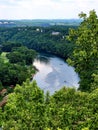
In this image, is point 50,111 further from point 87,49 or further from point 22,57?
point 22,57

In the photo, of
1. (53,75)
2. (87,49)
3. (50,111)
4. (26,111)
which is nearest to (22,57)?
(53,75)

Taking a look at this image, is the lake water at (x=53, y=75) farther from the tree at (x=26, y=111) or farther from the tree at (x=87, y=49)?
the tree at (x=26, y=111)

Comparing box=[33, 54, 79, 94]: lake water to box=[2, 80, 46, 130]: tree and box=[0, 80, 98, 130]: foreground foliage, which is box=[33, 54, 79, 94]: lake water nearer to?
box=[0, 80, 98, 130]: foreground foliage

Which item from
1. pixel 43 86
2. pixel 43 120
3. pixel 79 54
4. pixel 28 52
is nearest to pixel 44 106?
pixel 43 120

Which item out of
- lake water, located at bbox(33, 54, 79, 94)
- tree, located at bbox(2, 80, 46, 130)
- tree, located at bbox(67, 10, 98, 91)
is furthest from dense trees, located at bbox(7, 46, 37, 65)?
tree, located at bbox(2, 80, 46, 130)

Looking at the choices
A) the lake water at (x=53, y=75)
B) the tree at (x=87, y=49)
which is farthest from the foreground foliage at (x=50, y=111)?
the lake water at (x=53, y=75)

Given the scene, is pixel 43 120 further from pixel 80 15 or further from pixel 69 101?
pixel 80 15
